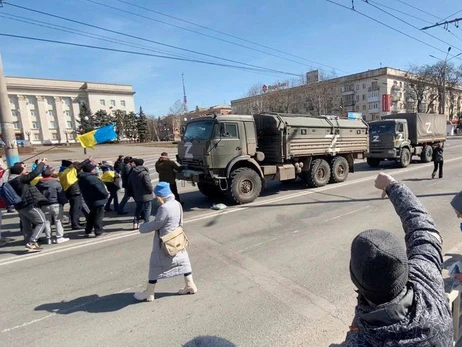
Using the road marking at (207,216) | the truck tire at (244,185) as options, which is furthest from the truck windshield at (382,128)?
the truck tire at (244,185)

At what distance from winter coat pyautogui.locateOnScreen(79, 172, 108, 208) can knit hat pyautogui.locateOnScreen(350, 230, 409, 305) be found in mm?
5794

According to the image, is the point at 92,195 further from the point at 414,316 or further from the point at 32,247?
the point at 414,316

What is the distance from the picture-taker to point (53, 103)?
247 ft

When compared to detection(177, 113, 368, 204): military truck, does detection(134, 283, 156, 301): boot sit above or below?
below

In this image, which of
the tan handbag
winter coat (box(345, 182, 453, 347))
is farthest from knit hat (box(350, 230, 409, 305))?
the tan handbag

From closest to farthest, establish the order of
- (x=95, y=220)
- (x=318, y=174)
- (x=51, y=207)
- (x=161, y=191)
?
(x=161, y=191) < (x=51, y=207) < (x=95, y=220) < (x=318, y=174)

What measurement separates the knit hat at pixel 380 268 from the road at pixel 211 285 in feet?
6.50

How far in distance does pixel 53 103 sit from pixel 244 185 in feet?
277

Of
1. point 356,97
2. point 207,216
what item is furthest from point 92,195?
point 356,97

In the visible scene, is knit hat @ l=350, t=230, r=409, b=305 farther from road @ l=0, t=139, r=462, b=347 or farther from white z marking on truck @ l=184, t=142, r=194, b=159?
white z marking on truck @ l=184, t=142, r=194, b=159

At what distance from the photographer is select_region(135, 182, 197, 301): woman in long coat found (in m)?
3.44

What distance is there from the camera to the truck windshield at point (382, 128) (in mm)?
14219

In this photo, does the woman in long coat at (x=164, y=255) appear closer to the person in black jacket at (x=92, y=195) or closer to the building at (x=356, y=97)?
the person in black jacket at (x=92, y=195)

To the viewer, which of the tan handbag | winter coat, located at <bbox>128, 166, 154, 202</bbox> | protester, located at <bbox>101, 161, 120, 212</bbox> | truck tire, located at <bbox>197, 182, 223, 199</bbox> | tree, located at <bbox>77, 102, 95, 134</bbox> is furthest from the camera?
tree, located at <bbox>77, 102, 95, 134</bbox>
